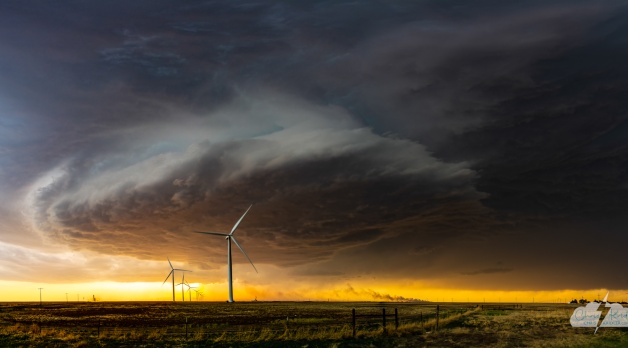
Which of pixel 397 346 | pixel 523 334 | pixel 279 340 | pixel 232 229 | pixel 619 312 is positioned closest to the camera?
pixel 397 346

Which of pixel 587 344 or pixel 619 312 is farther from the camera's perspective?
pixel 619 312

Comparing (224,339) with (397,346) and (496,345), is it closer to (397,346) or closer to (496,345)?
(397,346)

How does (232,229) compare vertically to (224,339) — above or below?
above

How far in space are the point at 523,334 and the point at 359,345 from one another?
1649 cm

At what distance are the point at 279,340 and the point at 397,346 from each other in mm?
8939

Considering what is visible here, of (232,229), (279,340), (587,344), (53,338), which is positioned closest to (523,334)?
(587,344)

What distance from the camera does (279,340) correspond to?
39.6 meters

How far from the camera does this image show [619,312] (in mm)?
53875

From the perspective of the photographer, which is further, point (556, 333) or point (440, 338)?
point (556, 333)

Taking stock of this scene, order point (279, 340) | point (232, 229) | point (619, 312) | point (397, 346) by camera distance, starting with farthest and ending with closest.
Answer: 1. point (232, 229)
2. point (619, 312)
3. point (279, 340)
4. point (397, 346)

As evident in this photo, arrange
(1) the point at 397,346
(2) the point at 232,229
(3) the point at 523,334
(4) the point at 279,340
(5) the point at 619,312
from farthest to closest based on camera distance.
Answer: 1. (2) the point at 232,229
2. (5) the point at 619,312
3. (3) the point at 523,334
4. (4) the point at 279,340
5. (1) the point at 397,346

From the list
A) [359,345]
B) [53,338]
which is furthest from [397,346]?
[53,338]

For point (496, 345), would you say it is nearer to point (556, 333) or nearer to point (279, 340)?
point (556, 333)

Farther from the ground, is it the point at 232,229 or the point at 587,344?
the point at 232,229
